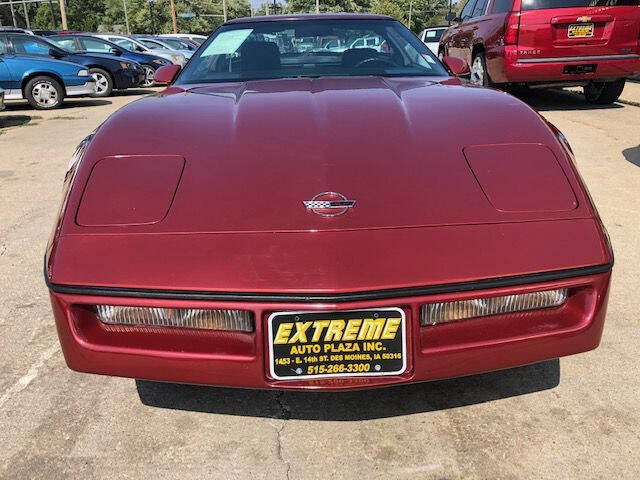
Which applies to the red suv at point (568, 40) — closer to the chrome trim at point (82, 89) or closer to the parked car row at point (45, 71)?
the parked car row at point (45, 71)

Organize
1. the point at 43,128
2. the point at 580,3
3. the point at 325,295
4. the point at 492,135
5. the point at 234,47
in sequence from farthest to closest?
the point at 43,128
the point at 580,3
the point at 234,47
the point at 492,135
the point at 325,295

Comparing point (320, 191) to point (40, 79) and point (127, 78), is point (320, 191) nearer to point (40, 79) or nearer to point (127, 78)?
point (40, 79)

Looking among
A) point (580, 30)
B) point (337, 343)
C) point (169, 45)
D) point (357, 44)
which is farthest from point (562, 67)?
point (169, 45)

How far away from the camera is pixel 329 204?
1760 mm

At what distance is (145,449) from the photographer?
74.0 inches

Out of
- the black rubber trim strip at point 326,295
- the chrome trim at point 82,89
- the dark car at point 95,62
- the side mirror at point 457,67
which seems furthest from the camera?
the chrome trim at point 82,89

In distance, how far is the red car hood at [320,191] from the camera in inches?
64.5

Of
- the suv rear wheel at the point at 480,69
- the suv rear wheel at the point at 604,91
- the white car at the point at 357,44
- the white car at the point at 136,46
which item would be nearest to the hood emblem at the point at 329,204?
the white car at the point at 357,44

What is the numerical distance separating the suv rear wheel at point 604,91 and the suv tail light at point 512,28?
6.33 feet

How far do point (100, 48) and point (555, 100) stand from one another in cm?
1035

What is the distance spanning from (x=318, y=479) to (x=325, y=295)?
587mm

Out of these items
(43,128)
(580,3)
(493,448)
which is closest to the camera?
(493,448)

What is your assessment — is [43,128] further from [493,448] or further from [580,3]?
[493,448]

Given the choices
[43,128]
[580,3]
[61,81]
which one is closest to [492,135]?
[580,3]
